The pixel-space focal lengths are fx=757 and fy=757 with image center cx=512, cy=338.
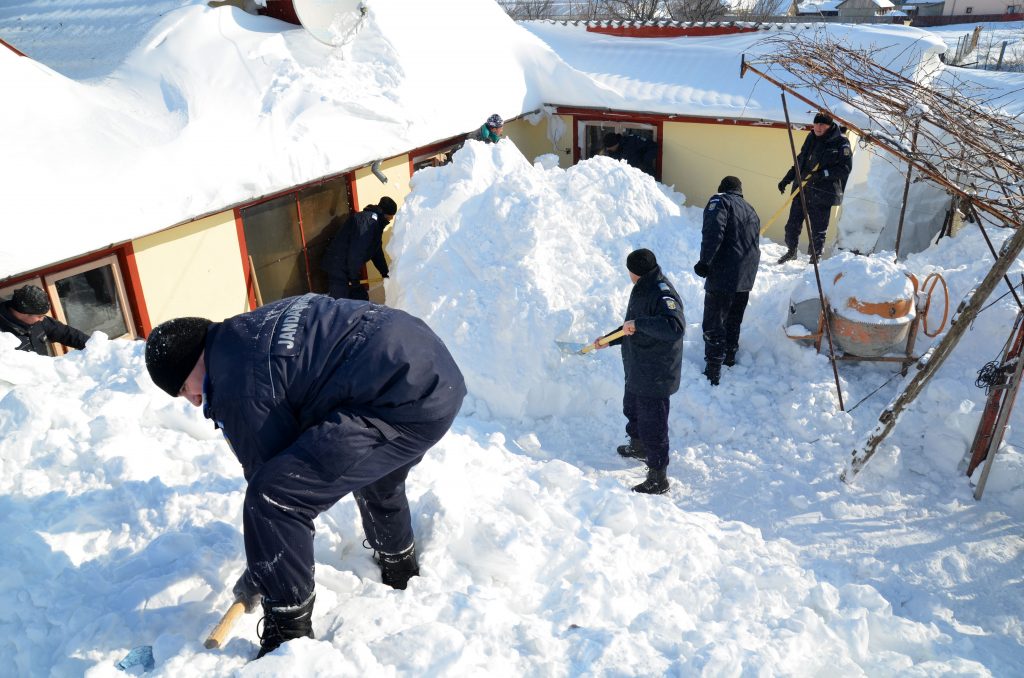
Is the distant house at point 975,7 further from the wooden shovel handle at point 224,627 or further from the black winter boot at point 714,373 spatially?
the wooden shovel handle at point 224,627

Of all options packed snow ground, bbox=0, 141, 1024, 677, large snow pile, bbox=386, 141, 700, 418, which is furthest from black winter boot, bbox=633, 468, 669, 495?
large snow pile, bbox=386, 141, 700, 418

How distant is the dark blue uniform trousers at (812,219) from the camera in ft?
28.0

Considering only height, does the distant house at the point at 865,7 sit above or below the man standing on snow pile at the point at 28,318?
above

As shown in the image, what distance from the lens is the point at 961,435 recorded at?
5.31 metres

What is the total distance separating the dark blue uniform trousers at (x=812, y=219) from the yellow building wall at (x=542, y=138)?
3354 mm

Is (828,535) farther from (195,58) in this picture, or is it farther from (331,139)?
(195,58)

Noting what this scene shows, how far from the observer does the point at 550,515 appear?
13.4 ft

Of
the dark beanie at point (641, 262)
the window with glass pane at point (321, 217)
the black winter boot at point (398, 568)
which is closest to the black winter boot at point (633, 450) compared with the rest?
the dark beanie at point (641, 262)

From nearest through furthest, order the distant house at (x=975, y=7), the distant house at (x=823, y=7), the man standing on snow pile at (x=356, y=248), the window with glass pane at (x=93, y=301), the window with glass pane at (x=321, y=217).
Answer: the window with glass pane at (x=93, y=301) → the man standing on snow pile at (x=356, y=248) → the window with glass pane at (x=321, y=217) → the distant house at (x=823, y=7) → the distant house at (x=975, y=7)

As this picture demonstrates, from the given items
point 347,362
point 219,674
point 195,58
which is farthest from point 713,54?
point 219,674

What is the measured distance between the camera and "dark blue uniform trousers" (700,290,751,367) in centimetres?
625

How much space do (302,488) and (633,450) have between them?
343 cm

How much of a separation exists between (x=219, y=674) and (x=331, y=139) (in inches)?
209

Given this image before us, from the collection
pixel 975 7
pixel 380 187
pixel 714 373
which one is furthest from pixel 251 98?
pixel 975 7
